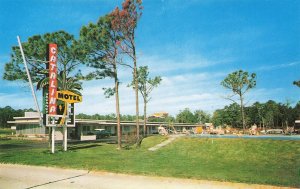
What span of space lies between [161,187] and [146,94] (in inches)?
1538

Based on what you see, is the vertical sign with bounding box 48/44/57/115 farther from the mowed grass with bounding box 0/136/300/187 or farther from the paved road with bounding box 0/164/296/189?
the paved road with bounding box 0/164/296/189

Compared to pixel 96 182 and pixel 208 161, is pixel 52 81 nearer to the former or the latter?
pixel 208 161

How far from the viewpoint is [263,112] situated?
9300 cm

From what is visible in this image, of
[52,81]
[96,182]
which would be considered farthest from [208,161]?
[52,81]

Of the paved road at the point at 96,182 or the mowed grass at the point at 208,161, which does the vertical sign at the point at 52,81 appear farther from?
the paved road at the point at 96,182

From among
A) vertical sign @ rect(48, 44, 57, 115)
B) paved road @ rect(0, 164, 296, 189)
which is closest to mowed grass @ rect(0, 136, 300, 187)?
paved road @ rect(0, 164, 296, 189)

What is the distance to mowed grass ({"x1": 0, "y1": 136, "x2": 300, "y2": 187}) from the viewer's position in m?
13.7

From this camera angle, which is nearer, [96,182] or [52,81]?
[96,182]

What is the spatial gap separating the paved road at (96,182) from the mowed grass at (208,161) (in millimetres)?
930

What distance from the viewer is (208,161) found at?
19922mm

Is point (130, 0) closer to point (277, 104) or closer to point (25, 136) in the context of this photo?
point (25, 136)

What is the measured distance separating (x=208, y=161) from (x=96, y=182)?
9827 mm

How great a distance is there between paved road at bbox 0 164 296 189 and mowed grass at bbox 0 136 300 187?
93 centimetres

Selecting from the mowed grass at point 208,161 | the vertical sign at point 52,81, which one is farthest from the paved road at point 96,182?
the vertical sign at point 52,81
